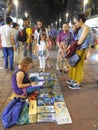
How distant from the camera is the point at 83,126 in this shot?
10.7 ft

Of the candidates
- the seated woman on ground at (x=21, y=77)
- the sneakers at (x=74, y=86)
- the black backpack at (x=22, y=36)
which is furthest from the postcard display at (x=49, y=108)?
the black backpack at (x=22, y=36)

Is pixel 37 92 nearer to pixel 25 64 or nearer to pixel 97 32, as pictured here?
pixel 25 64

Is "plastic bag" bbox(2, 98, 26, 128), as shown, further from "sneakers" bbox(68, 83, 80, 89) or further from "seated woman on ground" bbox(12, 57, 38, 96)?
"sneakers" bbox(68, 83, 80, 89)

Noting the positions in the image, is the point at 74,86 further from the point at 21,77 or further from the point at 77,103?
the point at 21,77

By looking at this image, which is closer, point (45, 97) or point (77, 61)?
point (45, 97)

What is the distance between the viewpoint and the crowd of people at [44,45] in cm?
405

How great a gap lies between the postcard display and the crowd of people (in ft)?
1.32

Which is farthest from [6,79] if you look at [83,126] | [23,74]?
[83,126]

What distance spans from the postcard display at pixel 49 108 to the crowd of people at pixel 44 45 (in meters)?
0.40

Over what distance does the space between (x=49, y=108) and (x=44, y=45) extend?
353 centimetres

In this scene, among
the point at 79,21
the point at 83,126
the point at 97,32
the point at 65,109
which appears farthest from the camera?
the point at 97,32

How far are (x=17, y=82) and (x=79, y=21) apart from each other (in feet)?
6.63

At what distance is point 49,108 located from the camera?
375cm

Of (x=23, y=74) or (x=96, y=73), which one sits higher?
(x=23, y=74)
